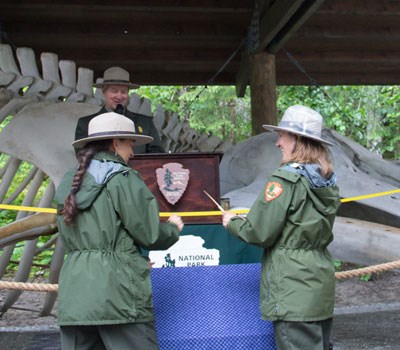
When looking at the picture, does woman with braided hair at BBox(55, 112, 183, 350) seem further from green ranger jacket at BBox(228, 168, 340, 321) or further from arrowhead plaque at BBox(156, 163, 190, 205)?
arrowhead plaque at BBox(156, 163, 190, 205)

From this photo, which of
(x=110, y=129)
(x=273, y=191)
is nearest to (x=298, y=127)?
(x=273, y=191)

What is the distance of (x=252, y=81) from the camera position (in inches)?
293

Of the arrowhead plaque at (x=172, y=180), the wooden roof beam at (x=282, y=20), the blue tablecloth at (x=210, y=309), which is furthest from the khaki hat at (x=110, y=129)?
the wooden roof beam at (x=282, y=20)

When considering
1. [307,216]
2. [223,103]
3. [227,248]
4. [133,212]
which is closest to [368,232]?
[227,248]

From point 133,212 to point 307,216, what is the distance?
66 centimetres

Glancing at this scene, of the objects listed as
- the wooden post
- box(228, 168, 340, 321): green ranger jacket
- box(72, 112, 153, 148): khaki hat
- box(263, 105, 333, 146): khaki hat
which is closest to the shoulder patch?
box(228, 168, 340, 321): green ranger jacket

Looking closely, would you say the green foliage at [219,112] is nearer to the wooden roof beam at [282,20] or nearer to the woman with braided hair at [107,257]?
the wooden roof beam at [282,20]

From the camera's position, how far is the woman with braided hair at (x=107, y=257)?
95.7 inches

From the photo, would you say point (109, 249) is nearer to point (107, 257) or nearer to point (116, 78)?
point (107, 257)

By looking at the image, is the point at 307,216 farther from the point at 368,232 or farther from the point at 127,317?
the point at 368,232

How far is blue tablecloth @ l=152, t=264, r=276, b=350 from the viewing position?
2801 millimetres

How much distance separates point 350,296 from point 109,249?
6926 millimetres

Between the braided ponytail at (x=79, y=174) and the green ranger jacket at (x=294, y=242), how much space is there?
0.63 m

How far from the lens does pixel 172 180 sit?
3.54 metres
